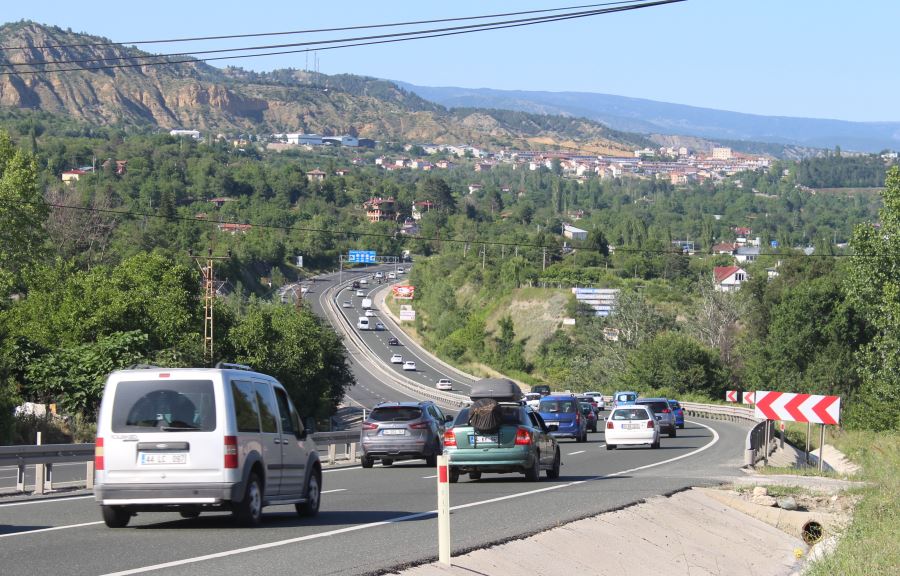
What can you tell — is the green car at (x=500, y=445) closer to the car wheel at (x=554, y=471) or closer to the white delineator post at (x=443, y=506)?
the car wheel at (x=554, y=471)

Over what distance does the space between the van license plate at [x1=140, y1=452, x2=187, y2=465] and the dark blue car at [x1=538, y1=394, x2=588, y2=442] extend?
28385mm

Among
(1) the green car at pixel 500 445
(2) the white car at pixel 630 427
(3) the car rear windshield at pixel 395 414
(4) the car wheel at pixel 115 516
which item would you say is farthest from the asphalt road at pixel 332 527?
(2) the white car at pixel 630 427

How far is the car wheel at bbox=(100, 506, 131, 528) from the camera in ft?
49.7

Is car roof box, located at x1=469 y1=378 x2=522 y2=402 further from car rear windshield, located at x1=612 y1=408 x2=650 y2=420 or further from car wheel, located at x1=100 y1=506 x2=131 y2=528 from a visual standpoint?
car wheel, located at x1=100 y1=506 x2=131 y2=528

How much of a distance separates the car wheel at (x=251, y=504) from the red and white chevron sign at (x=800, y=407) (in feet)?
49.5

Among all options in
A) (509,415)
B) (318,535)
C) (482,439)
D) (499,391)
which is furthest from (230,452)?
(499,391)

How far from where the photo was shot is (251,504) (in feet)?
50.1

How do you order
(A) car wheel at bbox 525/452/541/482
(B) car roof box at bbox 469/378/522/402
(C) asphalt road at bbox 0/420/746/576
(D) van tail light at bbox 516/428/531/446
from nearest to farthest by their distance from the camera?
(C) asphalt road at bbox 0/420/746/576 → (D) van tail light at bbox 516/428/531/446 → (A) car wheel at bbox 525/452/541/482 → (B) car roof box at bbox 469/378/522/402

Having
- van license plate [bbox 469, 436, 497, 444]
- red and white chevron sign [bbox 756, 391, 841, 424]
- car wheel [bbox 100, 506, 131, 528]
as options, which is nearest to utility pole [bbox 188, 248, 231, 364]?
red and white chevron sign [bbox 756, 391, 841, 424]

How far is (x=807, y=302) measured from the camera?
102 m

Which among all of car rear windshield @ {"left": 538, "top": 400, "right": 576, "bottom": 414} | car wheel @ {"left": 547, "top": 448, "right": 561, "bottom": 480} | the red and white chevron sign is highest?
the red and white chevron sign

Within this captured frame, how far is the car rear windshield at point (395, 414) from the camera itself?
97.2 feet

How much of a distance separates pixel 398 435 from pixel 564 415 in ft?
47.3

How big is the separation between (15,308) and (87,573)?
65448 mm
